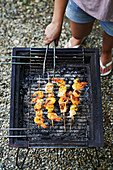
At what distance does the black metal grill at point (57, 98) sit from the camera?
1729 millimetres

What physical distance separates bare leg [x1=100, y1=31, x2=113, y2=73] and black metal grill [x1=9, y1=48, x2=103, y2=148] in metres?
0.43

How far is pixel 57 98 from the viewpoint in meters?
2.16

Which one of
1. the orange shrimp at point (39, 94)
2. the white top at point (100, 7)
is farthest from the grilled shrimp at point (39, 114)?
the white top at point (100, 7)

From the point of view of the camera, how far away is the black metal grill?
1729 mm

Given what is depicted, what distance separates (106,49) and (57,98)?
3.26ft

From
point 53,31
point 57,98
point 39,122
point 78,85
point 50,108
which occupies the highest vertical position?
point 53,31

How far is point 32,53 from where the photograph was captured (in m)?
2.00

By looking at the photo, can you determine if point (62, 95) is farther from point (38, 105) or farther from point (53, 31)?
point (53, 31)

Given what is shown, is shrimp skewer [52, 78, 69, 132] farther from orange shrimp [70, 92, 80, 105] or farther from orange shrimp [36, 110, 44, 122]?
orange shrimp [36, 110, 44, 122]

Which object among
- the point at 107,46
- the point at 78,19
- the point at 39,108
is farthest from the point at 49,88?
the point at 107,46

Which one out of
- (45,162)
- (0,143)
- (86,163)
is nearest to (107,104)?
(86,163)

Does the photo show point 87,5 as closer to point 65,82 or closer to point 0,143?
point 65,82

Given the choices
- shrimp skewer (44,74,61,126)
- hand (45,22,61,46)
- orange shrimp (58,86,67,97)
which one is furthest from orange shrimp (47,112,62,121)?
hand (45,22,61,46)

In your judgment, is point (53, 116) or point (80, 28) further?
point (80, 28)
